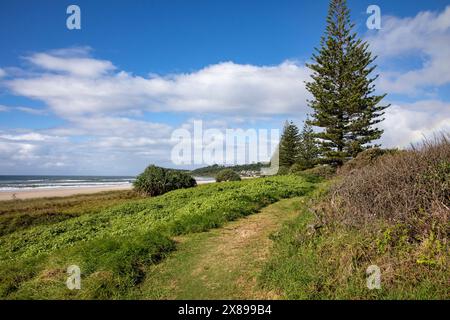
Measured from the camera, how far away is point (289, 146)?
157ft

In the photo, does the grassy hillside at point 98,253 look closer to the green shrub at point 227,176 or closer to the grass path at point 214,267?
the grass path at point 214,267

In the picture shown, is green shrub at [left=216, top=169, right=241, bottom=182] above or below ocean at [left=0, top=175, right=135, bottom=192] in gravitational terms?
above

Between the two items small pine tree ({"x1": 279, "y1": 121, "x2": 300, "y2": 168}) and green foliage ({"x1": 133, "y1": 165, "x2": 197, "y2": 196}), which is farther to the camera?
small pine tree ({"x1": 279, "y1": 121, "x2": 300, "y2": 168})

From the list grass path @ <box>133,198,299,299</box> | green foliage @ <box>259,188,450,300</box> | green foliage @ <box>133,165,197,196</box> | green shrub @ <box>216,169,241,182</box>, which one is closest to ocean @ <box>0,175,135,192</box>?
green shrub @ <box>216,169,241,182</box>

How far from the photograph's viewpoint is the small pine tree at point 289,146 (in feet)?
157

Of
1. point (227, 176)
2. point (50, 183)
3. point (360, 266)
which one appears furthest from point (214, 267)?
point (50, 183)

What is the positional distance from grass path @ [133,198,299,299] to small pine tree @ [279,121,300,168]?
135 feet

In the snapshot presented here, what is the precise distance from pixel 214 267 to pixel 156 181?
2200cm

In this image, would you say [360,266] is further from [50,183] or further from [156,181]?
[50,183]

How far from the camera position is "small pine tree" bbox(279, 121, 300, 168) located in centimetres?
4797

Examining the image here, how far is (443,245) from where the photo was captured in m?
4.15

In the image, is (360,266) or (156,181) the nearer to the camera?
(360,266)

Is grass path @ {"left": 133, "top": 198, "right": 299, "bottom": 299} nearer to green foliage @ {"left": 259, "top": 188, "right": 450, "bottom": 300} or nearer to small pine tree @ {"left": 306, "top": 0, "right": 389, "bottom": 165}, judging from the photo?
green foliage @ {"left": 259, "top": 188, "right": 450, "bottom": 300}
